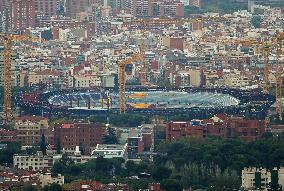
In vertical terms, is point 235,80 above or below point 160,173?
below

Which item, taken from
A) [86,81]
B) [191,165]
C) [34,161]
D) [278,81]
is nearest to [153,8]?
[86,81]

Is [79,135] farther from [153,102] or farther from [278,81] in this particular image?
[278,81]

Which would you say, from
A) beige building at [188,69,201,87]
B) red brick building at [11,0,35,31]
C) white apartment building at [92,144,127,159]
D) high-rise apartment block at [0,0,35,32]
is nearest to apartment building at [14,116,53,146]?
white apartment building at [92,144,127,159]

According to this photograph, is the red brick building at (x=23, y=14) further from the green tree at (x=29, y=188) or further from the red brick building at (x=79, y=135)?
the green tree at (x=29, y=188)

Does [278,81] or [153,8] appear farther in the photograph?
[153,8]

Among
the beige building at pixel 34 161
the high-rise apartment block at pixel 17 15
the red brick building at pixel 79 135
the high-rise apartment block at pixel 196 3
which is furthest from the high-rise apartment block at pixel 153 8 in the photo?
the beige building at pixel 34 161

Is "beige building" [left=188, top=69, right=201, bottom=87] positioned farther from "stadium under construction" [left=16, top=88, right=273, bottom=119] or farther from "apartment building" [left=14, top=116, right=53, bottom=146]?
"apartment building" [left=14, top=116, right=53, bottom=146]
